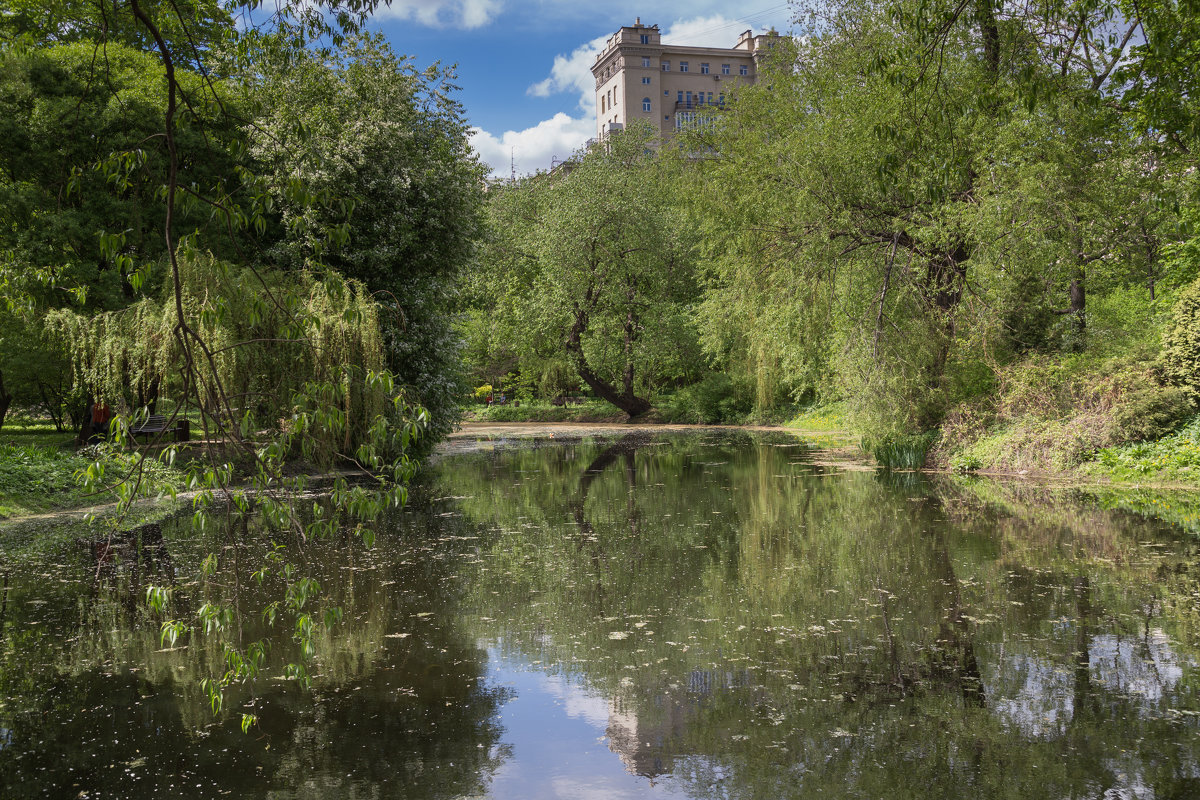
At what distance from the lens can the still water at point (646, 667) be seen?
14.1 ft

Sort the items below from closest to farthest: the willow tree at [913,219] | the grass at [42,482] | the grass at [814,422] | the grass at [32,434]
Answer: the grass at [42,482] < the willow tree at [913,219] < the grass at [32,434] < the grass at [814,422]

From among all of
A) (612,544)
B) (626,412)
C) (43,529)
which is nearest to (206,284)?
(43,529)

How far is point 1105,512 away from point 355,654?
967 centimetres

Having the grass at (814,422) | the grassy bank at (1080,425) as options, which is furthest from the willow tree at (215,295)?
the grass at (814,422)

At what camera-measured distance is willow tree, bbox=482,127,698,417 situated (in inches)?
1294

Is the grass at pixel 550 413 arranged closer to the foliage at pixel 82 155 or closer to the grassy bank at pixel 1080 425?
the foliage at pixel 82 155

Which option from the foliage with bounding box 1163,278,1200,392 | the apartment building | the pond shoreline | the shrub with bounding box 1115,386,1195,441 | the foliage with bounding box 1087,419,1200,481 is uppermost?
the apartment building

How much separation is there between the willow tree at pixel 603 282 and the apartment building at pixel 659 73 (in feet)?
123

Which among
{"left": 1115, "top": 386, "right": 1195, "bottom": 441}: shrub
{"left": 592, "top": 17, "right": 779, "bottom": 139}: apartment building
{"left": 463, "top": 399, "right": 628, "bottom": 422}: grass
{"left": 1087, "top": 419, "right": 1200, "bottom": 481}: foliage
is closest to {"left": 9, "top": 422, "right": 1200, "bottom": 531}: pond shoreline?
{"left": 1087, "top": 419, "right": 1200, "bottom": 481}: foliage

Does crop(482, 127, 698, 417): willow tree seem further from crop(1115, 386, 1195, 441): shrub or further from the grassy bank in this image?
crop(1115, 386, 1195, 441): shrub

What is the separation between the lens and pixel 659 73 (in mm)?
72500

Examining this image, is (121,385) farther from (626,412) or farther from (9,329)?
(626,412)

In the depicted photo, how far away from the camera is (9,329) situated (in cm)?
1880

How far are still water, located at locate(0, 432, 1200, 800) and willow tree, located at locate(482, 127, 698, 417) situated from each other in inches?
900
